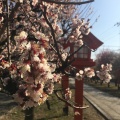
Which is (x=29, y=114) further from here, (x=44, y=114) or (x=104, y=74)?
(x=44, y=114)

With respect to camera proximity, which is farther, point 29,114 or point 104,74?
point 29,114

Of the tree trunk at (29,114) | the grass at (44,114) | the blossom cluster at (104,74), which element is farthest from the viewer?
the grass at (44,114)

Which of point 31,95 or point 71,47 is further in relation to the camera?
point 71,47

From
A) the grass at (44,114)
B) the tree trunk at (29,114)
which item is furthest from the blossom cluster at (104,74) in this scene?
the grass at (44,114)

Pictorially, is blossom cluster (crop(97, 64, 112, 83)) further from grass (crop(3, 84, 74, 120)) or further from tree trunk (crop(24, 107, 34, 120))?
grass (crop(3, 84, 74, 120))

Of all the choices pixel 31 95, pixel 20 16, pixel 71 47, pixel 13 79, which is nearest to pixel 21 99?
pixel 31 95

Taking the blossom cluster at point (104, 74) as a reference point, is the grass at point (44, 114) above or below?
below

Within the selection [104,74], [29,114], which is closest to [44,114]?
[29,114]

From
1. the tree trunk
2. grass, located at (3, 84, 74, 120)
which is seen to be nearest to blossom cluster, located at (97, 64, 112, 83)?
the tree trunk

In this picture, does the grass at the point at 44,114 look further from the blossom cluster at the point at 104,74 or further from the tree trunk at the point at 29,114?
the blossom cluster at the point at 104,74

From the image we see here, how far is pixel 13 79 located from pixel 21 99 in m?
1.20

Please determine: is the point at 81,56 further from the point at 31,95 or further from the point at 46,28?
the point at 31,95

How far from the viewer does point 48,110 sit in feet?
46.7

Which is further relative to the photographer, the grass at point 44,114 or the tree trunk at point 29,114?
the grass at point 44,114
